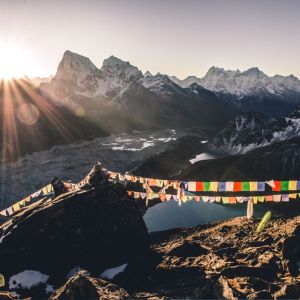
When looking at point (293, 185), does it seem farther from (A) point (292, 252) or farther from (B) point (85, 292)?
(B) point (85, 292)

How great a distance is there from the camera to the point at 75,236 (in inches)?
1778

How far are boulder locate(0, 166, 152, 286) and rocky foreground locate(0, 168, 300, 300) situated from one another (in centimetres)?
11

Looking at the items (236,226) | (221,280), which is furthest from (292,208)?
(221,280)

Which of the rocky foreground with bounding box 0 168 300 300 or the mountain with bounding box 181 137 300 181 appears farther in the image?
the mountain with bounding box 181 137 300 181

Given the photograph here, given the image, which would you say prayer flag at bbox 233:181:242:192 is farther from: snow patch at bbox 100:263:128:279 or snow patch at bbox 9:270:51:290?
snow patch at bbox 9:270:51:290

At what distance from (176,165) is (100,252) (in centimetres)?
15585

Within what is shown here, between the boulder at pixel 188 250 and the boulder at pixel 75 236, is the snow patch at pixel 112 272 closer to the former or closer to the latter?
the boulder at pixel 75 236

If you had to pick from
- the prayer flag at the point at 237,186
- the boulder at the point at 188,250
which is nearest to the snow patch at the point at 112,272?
the boulder at the point at 188,250

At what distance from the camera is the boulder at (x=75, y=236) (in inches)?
1722

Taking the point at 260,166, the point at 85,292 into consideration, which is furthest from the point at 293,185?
the point at 260,166

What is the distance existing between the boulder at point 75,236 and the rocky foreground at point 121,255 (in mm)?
110

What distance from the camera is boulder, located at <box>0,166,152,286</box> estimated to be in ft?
144

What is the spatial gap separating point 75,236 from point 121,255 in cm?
574

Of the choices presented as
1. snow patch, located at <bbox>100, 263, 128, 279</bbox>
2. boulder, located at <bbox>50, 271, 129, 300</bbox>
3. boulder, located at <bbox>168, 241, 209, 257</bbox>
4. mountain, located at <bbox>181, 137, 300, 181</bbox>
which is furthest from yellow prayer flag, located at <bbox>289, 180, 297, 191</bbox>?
mountain, located at <bbox>181, 137, 300, 181</bbox>
